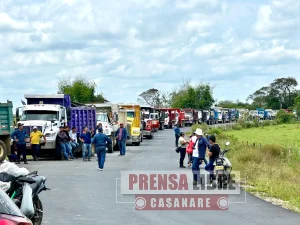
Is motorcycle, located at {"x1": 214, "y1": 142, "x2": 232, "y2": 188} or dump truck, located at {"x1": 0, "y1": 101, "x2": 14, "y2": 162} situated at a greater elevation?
dump truck, located at {"x1": 0, "y1": 101, "x2": 14, "y2": 162}

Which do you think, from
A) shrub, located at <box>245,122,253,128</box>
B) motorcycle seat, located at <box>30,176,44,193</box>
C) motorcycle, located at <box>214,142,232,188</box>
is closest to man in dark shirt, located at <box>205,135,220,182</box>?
motorcycle, located at <box>214,142,232,188</box>

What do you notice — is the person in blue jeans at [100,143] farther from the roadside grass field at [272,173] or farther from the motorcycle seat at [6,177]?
the motorcycle seat at [6,177]

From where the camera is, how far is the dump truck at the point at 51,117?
108 ft

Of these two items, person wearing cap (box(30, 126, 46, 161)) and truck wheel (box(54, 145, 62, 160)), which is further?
truck wheel (box(54, 145, 62, 160))

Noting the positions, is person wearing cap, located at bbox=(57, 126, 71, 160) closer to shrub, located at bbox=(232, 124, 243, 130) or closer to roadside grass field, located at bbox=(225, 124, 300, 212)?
roadside grass field, located at bbox=(225, 124, 300, 212)

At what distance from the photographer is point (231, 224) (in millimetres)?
13188

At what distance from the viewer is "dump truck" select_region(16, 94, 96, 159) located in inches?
1293

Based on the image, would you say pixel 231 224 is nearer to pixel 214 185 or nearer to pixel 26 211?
pixel 26 211

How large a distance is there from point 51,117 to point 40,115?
542 mm

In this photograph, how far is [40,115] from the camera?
34.4 meters

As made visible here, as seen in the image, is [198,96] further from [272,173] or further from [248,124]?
[272,173]

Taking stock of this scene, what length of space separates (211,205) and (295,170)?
10.8 metres

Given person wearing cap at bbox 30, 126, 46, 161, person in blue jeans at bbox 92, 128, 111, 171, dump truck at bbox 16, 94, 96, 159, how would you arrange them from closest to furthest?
person in blue jeans at bbox 92, 128, 111, 171 < person wearing cap at bbox 30, 126, 46, 161 < dump truck at bbox 16, 94, 96, 159

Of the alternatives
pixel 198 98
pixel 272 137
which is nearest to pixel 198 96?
pixel 198 98
